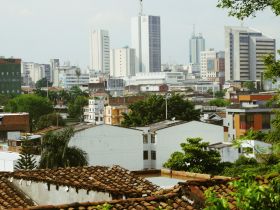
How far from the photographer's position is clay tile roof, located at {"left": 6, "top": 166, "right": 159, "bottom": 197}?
11.0m

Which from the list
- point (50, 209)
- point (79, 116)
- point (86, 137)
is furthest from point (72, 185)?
point (79, 116)

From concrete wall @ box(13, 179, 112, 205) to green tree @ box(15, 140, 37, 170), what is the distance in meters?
19.0

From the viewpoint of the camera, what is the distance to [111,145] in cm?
4091

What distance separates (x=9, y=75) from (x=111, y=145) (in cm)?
10308

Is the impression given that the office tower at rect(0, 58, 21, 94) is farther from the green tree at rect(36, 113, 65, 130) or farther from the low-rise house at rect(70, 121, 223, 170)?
the low-rise house at rect(70, 121, 223, 170)

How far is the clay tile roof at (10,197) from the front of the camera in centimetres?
1135

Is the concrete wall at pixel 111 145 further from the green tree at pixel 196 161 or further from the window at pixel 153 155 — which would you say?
the green tree at pixel 196 161

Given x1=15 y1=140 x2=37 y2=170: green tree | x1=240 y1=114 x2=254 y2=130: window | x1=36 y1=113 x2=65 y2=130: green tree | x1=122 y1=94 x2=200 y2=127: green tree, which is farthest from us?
x1=36 y1=113 x2=65 y2=130: green tree

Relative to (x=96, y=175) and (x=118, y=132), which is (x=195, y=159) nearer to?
(x=118, y=132)

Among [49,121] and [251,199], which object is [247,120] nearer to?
[49,121]

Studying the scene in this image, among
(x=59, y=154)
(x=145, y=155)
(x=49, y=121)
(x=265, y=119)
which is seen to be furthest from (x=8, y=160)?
(x=49, y=121)

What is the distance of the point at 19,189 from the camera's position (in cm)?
1250

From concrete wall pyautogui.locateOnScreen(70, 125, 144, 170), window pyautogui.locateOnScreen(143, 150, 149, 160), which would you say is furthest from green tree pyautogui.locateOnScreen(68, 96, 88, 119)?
concrete wall pyautogui.locateOnScreen(70, 125, 144, 170)

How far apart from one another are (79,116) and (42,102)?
50.3 feet
